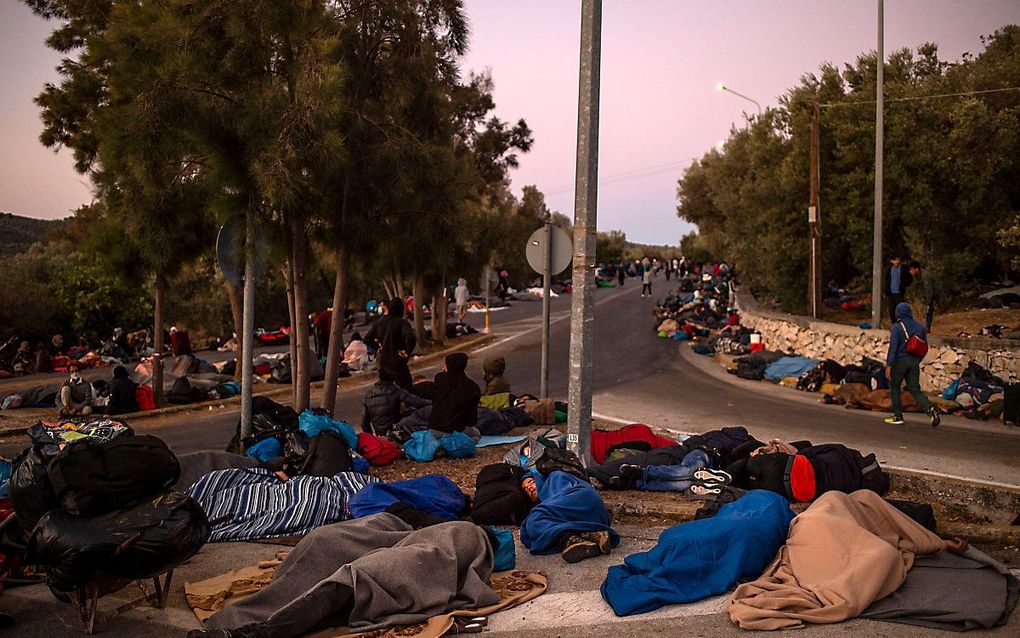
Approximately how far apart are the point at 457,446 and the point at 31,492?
540cm

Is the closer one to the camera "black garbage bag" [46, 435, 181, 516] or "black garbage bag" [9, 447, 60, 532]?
"black garbage bag" [46, 435, 181, 516]

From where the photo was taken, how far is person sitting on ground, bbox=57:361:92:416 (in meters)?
14.7

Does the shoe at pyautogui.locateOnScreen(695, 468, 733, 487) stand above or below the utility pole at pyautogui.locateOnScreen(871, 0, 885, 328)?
below

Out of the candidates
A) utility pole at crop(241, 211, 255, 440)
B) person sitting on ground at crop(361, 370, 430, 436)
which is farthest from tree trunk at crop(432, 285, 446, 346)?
utility pole at crop(241, 211, 255, 440)

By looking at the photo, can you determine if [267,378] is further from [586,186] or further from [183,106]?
[586,186]

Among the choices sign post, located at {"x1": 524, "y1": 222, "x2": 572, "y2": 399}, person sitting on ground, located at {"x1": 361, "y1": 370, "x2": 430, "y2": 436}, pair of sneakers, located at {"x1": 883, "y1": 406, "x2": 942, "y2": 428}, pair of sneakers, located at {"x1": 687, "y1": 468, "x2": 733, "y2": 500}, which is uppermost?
sign post, located at {"x1": 524, "y1": 222, "x2": 572, "y2": 399}

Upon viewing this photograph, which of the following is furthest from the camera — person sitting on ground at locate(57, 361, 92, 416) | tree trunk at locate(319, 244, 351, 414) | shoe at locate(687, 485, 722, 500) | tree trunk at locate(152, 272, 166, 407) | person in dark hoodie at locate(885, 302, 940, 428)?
tree trunk at locate(152, 272, 166, 407)

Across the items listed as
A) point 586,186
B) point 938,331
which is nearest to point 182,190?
point 586,186

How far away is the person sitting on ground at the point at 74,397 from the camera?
14.7m

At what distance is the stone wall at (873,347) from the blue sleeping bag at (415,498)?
11.3 meters

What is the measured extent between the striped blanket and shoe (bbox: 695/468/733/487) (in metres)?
3.07

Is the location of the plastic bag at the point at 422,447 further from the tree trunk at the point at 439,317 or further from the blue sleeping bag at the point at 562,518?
the tree trunk at the point at 439,317

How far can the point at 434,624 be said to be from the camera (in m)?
4.93

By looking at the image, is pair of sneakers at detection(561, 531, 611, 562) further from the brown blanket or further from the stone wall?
the stone wall
